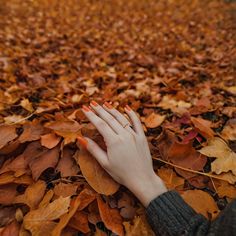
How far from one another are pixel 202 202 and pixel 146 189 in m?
0.19

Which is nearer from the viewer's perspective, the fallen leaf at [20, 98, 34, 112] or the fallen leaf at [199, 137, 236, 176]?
the fallen leaf at [199, 137, 236, 176]

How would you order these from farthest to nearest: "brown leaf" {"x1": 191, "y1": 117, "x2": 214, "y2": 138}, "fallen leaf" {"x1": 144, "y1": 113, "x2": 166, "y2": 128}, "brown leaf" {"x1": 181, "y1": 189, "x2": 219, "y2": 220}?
"fallen leaf" {"x1": 144, "y1": 113, "x2": 166, "y2": 128}, "brown leaf" {"x1": 191, "y1": 117, "x2": 214, "y2": 138}, "brown leaf" {"x1": 181, "y1": 189, "x2": 219, "y2": 220}

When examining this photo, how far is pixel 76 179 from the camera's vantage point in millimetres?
1057

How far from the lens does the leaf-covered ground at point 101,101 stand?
953 millimetres

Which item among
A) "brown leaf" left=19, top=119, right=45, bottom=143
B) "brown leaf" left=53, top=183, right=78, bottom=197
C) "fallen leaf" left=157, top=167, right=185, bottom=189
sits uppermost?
"fallen leaf" left=157, top=167, right=185, bottom=189

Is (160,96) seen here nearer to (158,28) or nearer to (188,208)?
(188,208)

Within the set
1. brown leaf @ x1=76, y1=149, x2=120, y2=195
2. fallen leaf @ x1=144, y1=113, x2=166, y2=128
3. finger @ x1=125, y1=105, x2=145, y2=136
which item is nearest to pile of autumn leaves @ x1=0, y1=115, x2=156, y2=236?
brown leaf @ x1=76, y1=149, x2=120, y2=195

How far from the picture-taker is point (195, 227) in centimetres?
85

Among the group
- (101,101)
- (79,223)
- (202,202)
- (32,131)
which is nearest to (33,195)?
(79,223)

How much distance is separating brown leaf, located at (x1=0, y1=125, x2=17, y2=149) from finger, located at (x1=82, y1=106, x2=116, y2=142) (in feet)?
0.91

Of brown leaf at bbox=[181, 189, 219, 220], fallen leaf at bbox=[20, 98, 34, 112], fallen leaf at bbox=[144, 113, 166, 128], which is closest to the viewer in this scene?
brown leaf at bbox=[181, 189, 219, 220]

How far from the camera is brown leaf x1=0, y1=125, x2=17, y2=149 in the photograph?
1066mm

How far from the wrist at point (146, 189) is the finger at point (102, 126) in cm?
17

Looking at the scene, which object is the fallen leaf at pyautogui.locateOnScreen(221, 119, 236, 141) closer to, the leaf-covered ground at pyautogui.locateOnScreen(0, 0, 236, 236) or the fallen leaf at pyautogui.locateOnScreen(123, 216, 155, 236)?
the leaf-covered ground at pyautogui.locateOnScreen(0, 0, 236, 236)
